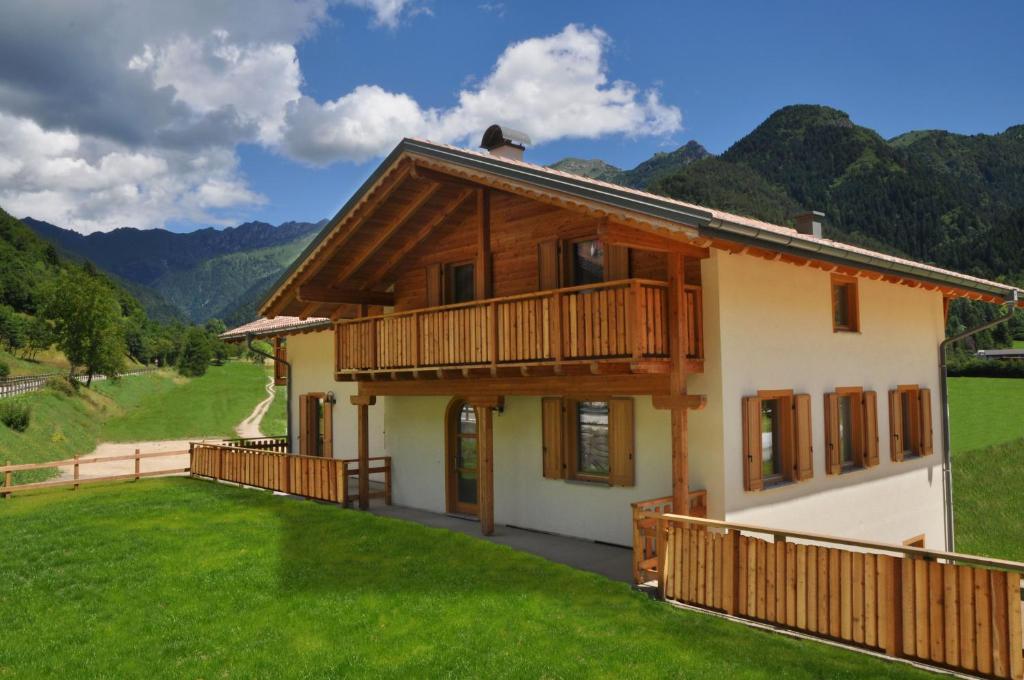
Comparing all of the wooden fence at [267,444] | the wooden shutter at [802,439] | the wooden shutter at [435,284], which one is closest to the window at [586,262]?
the wooden shutter at [435,284]

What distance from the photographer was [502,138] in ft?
46.6

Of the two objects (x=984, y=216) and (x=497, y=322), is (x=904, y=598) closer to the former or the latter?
(x=497, y=322)

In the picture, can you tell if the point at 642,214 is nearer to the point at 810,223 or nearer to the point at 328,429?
the point at 810,223

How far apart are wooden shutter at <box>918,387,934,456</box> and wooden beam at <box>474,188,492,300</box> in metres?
8.90

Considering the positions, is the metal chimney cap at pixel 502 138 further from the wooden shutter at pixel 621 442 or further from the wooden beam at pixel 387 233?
the wooden shutter at pixel 621 442

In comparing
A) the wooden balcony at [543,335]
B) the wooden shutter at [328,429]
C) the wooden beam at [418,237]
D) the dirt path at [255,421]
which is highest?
the wooden beam at [418,237]

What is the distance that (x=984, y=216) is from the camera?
350 feet

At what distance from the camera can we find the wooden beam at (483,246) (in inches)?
510

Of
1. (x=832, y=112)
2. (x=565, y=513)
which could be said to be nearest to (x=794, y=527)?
(x=565, y=513)

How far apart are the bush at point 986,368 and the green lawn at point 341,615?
38.5m

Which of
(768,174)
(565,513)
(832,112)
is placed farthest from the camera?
(832,112)

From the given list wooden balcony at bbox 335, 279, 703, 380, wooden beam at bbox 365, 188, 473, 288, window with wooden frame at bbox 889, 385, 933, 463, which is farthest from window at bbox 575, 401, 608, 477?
window with wooden frame at bbox 889, 385, 933, 463

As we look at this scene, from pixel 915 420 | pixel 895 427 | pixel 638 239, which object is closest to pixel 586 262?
pixel 638 239

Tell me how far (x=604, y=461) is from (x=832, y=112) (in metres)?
137
